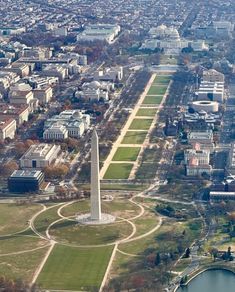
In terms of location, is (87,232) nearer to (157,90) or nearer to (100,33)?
(157,90)

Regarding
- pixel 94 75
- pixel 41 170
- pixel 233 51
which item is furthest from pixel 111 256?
pixel 233 51

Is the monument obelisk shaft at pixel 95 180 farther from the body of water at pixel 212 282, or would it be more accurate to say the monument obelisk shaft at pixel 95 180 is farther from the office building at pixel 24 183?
the body of water at pixel 212 282

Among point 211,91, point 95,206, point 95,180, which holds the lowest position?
point 211,91

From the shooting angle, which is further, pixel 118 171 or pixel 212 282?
pixel 118 171


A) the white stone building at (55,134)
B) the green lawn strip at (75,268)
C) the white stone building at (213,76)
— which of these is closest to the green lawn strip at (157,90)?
the white stone building at (213,76)

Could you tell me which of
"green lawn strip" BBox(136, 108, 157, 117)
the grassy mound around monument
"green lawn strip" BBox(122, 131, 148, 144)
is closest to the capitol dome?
"green lawn strip" BBox(136, 108, 157, 117)

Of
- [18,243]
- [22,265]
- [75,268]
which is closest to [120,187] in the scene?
[18,243]

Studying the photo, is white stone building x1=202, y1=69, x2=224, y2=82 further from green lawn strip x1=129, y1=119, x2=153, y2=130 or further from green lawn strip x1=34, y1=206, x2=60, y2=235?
green lawn strip x1=34, y1=206, x2=60, y2=235
